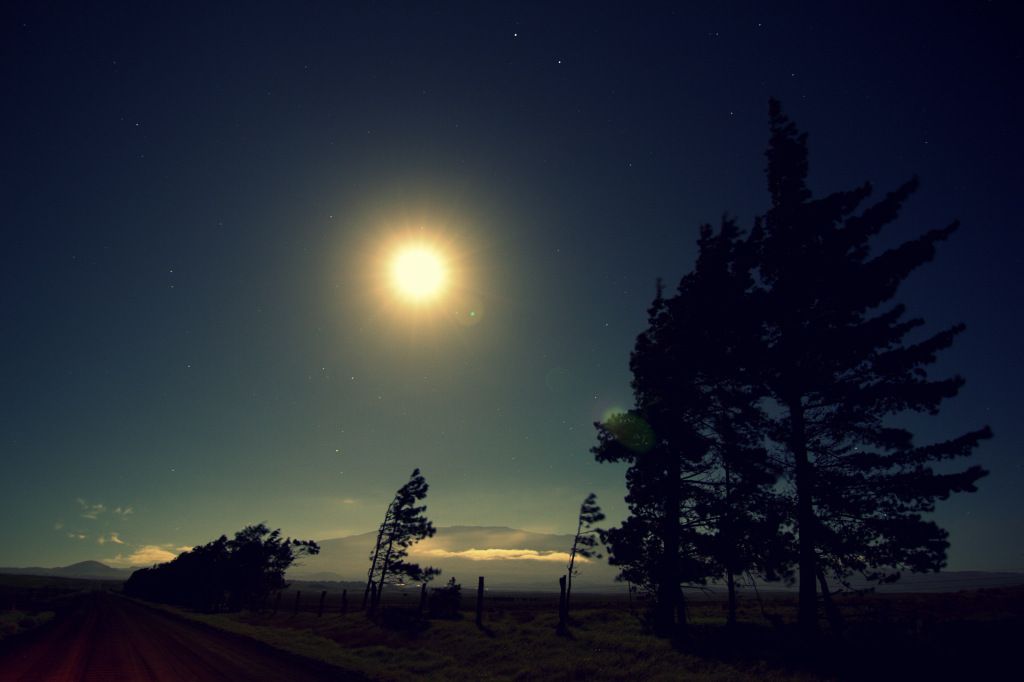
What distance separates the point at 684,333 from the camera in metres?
20.5

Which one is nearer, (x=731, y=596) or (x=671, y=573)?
(x=671, y=573)

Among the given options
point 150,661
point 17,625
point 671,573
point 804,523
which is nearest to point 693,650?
point 671,573

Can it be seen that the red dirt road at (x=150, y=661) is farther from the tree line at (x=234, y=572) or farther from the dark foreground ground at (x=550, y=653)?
the tree line at (x=234, y=572)

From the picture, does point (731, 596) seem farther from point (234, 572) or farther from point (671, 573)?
point (234, 572)

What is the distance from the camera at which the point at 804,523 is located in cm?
1507

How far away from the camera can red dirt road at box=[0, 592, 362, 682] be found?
1273 centimetres

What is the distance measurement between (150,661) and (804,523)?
22.9 metres

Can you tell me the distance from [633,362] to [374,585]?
38.6 m

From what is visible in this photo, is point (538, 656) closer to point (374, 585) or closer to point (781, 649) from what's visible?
point (781, 649)

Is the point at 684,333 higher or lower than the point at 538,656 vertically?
higher

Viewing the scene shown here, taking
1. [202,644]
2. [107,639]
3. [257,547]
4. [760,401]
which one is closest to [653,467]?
[760,401]

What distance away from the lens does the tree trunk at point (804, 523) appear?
554 inches

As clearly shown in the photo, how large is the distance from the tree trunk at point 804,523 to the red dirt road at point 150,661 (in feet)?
48.1

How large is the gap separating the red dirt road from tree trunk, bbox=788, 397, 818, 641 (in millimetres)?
14651
